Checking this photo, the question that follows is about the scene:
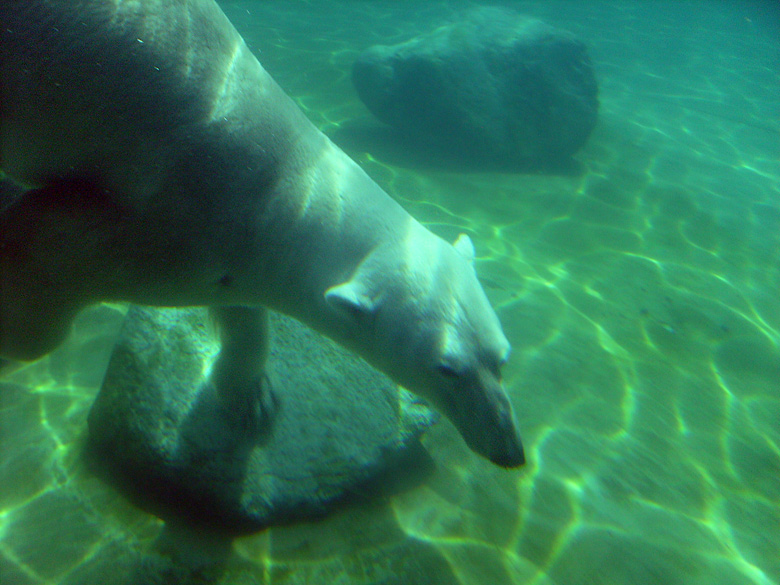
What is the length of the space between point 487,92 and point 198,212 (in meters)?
8.64

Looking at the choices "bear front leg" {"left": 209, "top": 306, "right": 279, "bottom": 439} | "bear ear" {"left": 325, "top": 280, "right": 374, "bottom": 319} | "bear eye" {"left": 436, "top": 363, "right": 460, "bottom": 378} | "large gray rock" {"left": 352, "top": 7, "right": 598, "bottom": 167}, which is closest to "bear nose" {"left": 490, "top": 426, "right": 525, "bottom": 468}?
"bear eye" {"left": 436, "top": 363, "right": 460, "bottom": 378}

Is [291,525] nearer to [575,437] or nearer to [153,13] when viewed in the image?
[575,437]

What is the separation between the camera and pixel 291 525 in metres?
2.79

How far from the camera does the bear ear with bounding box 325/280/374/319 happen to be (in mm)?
1954

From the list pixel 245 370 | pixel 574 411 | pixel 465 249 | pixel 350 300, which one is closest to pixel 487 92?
pixel 574 411

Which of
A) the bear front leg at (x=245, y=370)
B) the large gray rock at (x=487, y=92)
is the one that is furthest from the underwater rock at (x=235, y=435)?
the large gray rock at (x=487, y=92)

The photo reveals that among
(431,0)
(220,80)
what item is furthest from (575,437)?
(431,0)

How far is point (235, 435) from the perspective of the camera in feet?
9.70

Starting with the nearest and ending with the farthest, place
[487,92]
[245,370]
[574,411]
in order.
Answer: [245,370], [574,411], [487,92]

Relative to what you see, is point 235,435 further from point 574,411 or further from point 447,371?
point 574,411

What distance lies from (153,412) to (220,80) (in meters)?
2.04

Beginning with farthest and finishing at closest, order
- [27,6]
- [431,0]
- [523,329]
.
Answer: [431,0] < [523,329] < [27,6]

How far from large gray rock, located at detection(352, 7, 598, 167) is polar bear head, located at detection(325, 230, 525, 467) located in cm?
744

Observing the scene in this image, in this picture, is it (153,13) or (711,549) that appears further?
(711,549)
